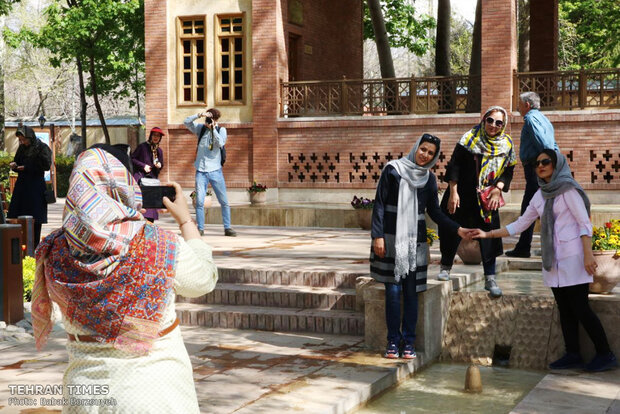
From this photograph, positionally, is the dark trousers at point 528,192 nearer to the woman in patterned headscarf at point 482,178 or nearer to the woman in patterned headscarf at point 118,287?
the woman in patterned headscarf at point 482,178

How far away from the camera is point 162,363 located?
3.36 m

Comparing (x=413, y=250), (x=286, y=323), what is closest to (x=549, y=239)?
(x=413, y=250)

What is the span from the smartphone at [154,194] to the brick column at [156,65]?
1914cm

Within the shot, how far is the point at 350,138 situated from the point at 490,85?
11.5 ft

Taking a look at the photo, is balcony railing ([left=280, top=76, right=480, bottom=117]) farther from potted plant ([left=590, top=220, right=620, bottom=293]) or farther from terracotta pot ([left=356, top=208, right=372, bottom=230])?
potted plant ([left=590, top=220, right=620, bottom=293])

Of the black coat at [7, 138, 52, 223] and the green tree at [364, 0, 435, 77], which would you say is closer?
the black coat at [7, 138, 52, 223]

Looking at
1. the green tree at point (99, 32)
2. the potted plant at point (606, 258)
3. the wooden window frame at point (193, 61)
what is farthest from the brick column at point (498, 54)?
the green tree at point (99, 32)

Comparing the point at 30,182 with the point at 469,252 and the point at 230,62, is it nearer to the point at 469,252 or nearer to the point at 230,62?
the point at 469,252

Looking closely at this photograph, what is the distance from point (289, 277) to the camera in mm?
9414

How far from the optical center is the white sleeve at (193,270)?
3379 millimetres

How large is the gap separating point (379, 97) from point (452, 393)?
1452cm

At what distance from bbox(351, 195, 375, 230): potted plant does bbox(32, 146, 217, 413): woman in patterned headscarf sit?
11978 mm

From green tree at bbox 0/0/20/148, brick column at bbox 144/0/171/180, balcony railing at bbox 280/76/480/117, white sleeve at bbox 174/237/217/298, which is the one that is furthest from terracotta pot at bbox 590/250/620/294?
green tree at bbox 0/0/20/148

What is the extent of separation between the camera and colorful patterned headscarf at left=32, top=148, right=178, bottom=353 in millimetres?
3154
